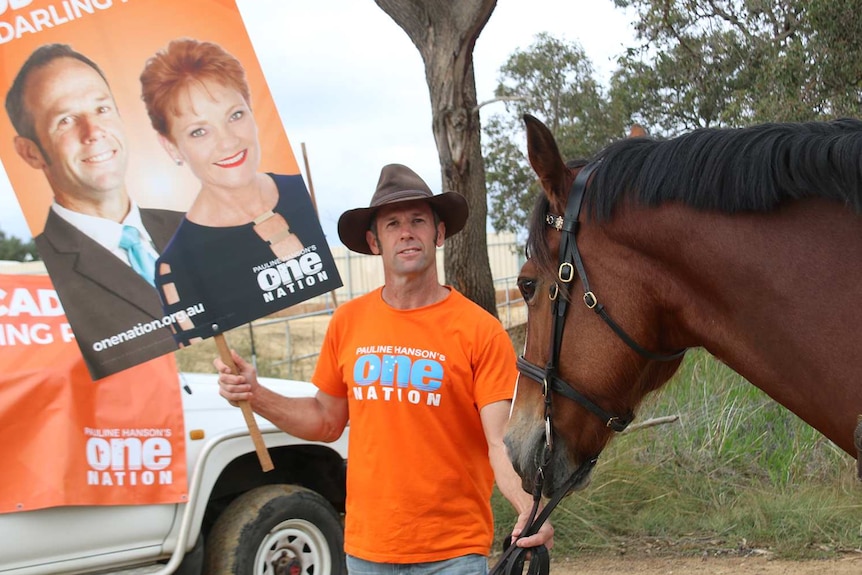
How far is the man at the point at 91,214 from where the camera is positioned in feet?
10.3

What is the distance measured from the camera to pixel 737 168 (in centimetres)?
217

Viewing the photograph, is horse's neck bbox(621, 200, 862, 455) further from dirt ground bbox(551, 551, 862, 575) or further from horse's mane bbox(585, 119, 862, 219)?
dirt ground bbox(551, 551, 862, 575)

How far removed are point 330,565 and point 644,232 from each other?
3496 mm

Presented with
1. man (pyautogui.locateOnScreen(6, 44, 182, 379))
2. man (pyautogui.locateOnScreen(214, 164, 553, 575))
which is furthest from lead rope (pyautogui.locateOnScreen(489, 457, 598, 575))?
man (pyautogui.locateOnScreen(6, 44, 182, 379))

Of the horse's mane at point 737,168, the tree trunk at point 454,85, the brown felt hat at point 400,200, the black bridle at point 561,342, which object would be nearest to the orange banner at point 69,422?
the brown felt hat at point 400,200

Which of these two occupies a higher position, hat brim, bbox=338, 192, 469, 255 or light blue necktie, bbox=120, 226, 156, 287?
light blue necktie, bbox=120, 226, 156, 287

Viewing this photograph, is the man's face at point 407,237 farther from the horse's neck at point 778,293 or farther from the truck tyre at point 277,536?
the truck tyre at point 277,536

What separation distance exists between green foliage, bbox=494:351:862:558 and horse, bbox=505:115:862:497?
341 centimetres

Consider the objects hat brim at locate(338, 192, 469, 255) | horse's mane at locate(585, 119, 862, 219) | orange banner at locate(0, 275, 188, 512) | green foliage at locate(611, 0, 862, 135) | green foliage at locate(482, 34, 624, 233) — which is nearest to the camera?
horse's mane at locate(585, 119, 862, 219)

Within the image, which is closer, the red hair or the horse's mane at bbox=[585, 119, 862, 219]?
the horse's mane at bbox=[585, 119, 862, 219]

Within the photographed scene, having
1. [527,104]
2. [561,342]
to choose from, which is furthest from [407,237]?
[527,104]

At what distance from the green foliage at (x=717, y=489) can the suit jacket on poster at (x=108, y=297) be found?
12.0 ft

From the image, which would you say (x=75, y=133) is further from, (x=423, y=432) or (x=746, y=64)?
(x=746, y=64)

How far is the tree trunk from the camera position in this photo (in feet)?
26.2
